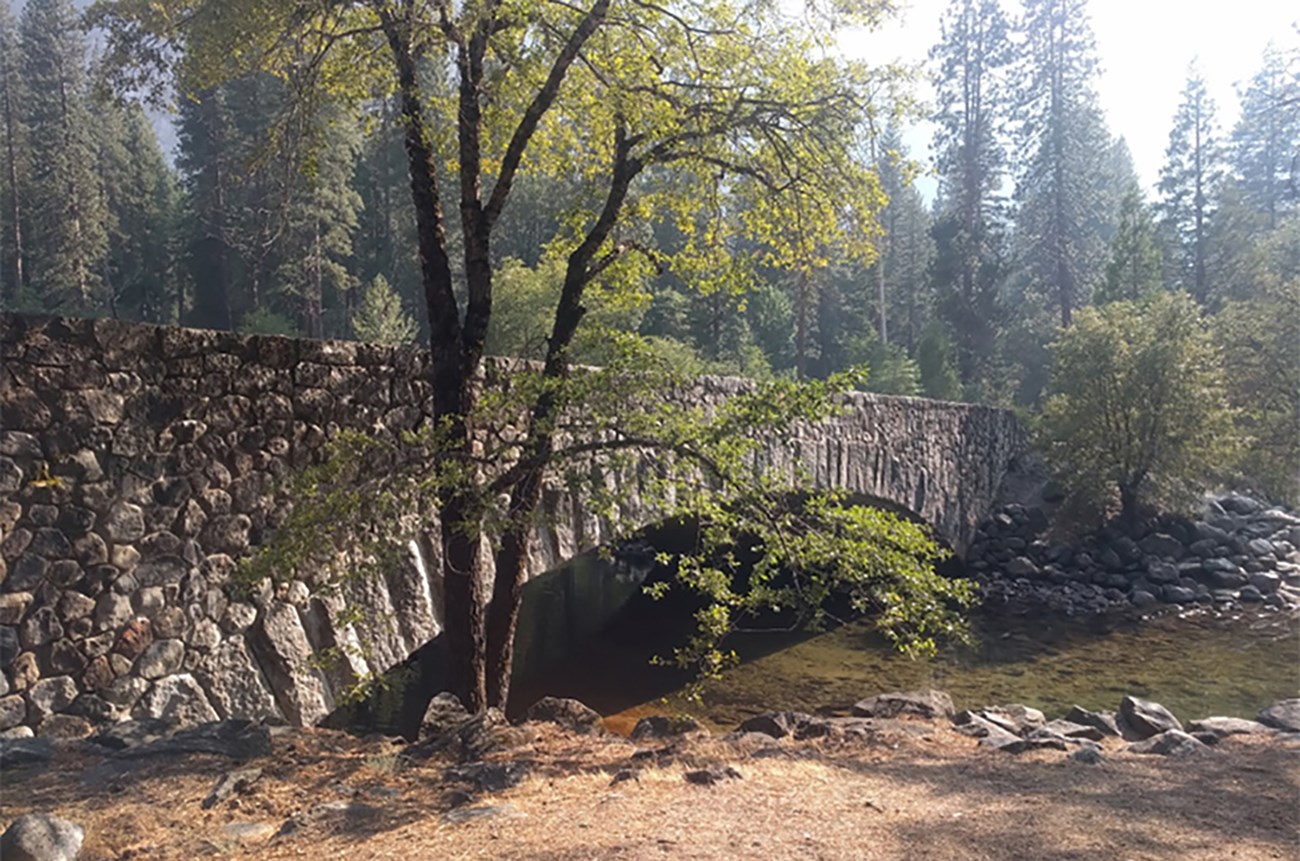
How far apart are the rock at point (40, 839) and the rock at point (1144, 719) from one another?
7.87 m

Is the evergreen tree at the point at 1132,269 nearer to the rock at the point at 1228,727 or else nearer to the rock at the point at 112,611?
the rock at the point at 1228,727

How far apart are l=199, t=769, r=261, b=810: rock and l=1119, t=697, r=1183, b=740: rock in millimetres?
7198

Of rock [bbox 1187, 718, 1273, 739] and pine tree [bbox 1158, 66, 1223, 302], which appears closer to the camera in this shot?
rock [bbox 1187, 718, 1273, 739]

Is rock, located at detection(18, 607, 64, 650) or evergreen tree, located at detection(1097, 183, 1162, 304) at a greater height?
evergreen tree, located at detection(1097, 183, 1162, 304)

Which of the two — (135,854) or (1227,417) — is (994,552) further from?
(135,854)

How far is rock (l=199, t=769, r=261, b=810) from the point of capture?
3567 mm

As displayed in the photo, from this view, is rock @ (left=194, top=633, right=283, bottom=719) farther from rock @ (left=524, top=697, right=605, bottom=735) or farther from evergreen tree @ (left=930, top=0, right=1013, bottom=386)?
evergreen tree @ (left=930, top=0, right=1013, bottom=386)

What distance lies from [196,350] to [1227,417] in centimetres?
1808

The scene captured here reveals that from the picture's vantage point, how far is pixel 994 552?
1892cm

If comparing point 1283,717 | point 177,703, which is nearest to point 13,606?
point 177,703

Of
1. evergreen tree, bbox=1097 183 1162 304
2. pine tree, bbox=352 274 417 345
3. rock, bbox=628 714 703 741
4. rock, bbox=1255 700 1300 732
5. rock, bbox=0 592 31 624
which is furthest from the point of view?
evergreen tree, bbox=1097 183 1162 304

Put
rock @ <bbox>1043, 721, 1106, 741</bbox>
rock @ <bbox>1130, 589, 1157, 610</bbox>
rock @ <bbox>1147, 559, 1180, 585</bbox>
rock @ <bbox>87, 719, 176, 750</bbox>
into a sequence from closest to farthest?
rock @ <bbox>87, 719, 176, 750</bbox> → rock @ <bbox>1043, 721, 1106, 741</bbox> → rock @ <bbox>1130, 589, 1157, 610</bbox> → rock @ <bbox>1147, 559, 1180, 585</bbox>

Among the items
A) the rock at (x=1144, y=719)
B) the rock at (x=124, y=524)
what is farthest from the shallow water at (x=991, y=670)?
the rock at (x=124, y=524)

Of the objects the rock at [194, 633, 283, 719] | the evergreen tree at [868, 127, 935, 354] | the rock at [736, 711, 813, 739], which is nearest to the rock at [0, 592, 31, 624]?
the rock at [194, 633, 283, 719]
